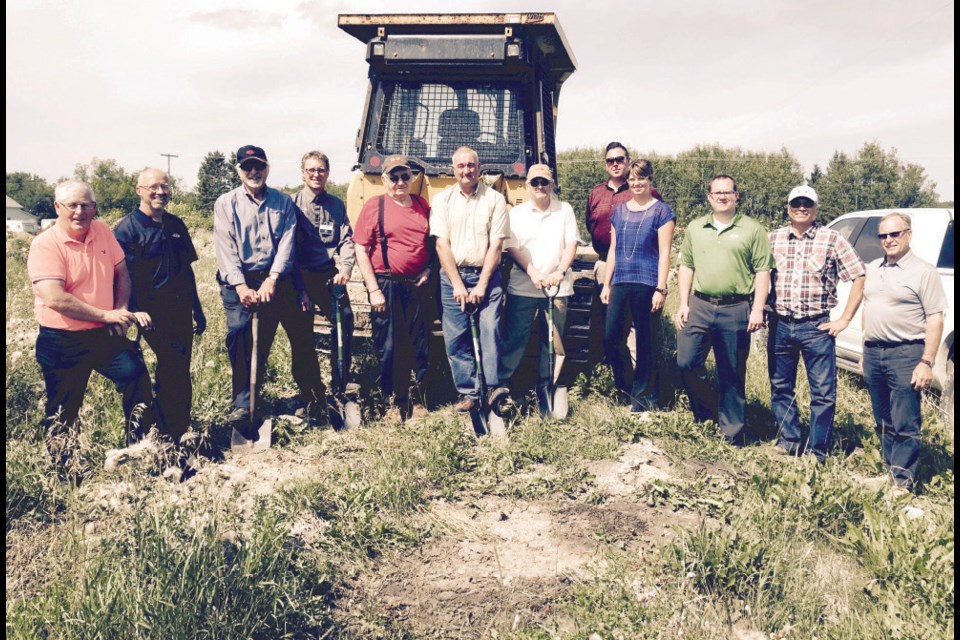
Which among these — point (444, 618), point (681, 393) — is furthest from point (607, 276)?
point (444, 618)

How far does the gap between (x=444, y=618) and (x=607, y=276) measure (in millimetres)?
3281

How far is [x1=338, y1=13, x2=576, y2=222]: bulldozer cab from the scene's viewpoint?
5.91 meters

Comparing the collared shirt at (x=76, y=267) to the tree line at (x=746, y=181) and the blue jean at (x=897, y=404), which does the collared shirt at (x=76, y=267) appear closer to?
the blue jean at (x=897, y=404)

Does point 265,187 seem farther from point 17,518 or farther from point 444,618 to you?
point 444,618

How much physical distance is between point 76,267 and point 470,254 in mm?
2582

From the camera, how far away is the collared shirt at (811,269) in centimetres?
461

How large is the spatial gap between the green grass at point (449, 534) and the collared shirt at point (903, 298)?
913 millimetres

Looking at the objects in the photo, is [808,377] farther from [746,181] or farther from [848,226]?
[746,181]

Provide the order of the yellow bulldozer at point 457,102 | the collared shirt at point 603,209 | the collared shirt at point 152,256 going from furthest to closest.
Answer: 1. the collared shirt at point 603,209
2. the yellow bulldozer at point 457,102
3. the collared shirt at point 152,256

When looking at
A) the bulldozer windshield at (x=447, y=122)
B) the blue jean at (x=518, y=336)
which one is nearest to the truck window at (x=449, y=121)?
the bulldozer windshield at (x=447, y=122)

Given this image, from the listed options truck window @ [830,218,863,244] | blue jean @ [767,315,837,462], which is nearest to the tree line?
truck window @ [830,218,863,244]

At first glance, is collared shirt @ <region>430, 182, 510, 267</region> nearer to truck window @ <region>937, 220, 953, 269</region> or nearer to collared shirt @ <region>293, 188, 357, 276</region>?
collared shirt @ <region>293, 188, 357, 276</region>

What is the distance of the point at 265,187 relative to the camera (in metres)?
4.92

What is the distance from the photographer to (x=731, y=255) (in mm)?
A: 4871
